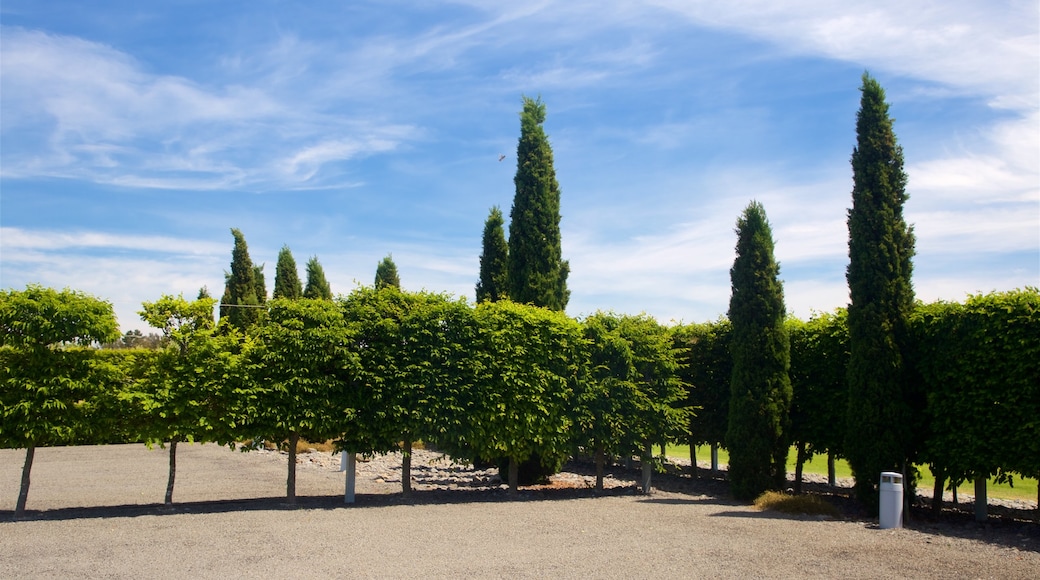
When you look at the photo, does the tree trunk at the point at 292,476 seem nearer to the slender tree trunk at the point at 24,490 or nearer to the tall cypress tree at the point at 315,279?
the slender tree trunk at the point at 24,490

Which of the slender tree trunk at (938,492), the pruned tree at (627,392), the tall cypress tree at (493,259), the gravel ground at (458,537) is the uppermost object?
the tall cypress tree at (493,259)

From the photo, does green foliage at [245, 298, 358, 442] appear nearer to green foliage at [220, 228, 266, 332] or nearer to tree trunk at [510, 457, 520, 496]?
tree trunk at [510, 457, 520, 496]

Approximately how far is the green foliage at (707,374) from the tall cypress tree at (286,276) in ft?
83.0

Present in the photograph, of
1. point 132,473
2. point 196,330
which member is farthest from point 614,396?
point 132,473

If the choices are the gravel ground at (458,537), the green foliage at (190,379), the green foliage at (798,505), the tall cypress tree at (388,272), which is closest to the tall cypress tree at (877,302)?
the green foliage at (798,505)

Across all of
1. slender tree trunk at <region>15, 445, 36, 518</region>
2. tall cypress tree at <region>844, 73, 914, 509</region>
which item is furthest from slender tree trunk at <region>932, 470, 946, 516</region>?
slender tree trunk at <region>15, 445, 36, 518</region>

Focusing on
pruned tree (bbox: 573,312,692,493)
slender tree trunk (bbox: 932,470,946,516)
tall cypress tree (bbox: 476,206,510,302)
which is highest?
tall cypress tree (bbox: 476,206,510,302)

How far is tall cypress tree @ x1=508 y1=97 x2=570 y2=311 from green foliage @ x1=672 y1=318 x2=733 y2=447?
138 inches

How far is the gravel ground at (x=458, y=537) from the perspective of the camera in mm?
8945

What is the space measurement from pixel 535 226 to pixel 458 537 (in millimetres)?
9282

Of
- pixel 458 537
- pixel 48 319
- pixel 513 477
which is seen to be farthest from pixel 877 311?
pixel 48 319

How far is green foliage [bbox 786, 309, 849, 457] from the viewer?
600 inches

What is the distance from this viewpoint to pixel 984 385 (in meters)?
12.1

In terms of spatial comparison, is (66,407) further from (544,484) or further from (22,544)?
(544,484)
